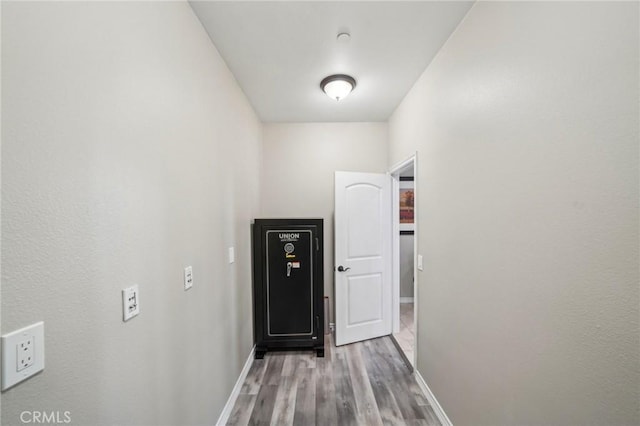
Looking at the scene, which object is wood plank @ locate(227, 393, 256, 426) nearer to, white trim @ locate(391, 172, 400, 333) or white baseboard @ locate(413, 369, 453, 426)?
white baseboard @ locate(413, 369, 453, 426)

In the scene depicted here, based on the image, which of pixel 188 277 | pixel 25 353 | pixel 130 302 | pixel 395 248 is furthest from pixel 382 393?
pixel 25 353

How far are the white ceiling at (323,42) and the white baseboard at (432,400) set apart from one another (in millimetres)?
2514

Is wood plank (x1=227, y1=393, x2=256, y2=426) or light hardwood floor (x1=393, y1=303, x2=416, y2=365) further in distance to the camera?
light hardwood floor (x1=393, y1=303, x2=416, y2=365)

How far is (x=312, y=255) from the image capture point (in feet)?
8.73

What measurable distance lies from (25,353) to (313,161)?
2877mm

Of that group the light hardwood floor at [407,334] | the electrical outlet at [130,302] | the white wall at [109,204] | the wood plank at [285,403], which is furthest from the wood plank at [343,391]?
the electrical outlet at [130,302]

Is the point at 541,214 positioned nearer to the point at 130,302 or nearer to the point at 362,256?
the point at 130,302

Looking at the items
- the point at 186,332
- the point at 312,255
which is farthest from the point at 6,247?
the point at 312,255

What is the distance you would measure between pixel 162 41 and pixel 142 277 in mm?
1020

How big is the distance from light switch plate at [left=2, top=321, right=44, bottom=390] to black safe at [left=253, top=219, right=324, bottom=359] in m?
2.01

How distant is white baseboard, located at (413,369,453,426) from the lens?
173 cm

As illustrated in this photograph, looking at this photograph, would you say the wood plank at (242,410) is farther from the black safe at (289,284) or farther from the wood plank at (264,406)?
the black safe at (289,284)

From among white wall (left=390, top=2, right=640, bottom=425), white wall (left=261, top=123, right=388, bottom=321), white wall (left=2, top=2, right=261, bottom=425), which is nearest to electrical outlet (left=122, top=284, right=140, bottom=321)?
white wall (left=2, top=2, right=261, bottom=425)

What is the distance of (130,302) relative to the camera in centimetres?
92
